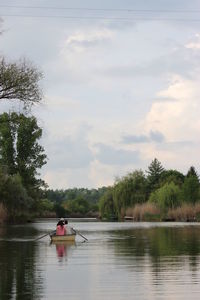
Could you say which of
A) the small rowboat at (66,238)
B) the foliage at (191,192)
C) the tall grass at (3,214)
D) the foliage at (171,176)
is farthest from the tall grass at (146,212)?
the small rowboat at (66,238)

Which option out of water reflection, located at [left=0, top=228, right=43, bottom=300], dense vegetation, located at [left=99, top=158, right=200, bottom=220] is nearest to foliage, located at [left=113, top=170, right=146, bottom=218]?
dense vegetation, located at [left=99, top=158, right=200, bottom=220]

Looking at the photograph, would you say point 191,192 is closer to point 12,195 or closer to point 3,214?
point 12,195

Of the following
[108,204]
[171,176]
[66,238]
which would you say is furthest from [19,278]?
[171,176]

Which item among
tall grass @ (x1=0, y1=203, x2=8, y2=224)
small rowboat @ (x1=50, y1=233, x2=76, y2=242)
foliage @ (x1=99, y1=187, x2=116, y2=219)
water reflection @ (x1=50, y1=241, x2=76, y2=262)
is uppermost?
foliage @ (x1=99, y1=187, x2=116, y2=219)

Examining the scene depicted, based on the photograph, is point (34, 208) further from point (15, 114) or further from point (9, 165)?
point (15, 114)

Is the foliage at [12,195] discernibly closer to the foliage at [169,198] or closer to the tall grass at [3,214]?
the tall grass at [3,214]

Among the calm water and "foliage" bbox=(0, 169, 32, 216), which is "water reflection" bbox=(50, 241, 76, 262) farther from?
"foliage" bbox=(0, 169, 32, 216)

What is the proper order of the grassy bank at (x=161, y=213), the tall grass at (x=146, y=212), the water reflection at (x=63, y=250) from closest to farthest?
the water reflection at (x=63, y=250) → the grassy bank at (x=161, y=213) → the tall grass at (x=146, y=212)

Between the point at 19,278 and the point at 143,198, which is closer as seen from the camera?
the point at 19,278

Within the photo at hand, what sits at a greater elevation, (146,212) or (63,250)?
(146,212)

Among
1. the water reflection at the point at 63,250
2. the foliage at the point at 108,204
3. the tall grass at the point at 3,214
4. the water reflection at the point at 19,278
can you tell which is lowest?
the water reflection at the point at 19,278

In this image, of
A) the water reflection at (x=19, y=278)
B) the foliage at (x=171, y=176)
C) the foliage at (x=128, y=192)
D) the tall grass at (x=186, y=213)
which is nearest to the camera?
the water reflection at (x=19, y=278)

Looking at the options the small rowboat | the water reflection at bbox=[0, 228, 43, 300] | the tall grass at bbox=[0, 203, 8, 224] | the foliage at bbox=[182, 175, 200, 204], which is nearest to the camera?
the water reflection at bbox=[0, 228, 43, 300]

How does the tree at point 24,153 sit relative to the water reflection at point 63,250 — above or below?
above
